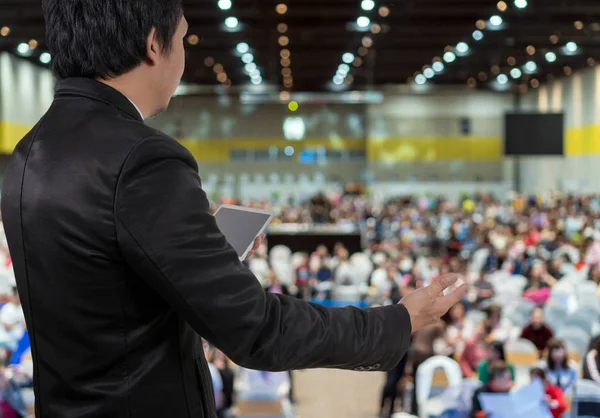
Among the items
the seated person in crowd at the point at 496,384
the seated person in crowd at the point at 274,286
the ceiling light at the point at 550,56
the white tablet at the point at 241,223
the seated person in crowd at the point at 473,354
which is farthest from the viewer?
the ceiling light at the point at 550,56

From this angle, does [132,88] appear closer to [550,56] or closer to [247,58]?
[247,58]

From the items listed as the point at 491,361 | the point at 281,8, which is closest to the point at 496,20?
the point at 281,8

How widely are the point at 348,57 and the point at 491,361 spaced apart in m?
24.4

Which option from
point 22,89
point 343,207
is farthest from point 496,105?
point 22,89

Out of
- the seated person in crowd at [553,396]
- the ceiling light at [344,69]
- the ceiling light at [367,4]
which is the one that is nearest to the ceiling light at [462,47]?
the ceiling light at [344,69]

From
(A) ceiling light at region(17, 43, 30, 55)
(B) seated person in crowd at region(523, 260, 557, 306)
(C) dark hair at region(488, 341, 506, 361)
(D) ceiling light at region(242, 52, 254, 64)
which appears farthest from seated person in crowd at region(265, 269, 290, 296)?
(D) ceiling light at region(242, 52, 254, 64)

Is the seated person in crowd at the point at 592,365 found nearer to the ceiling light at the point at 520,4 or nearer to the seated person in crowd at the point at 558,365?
the seated person in crowd at the point at 558,365

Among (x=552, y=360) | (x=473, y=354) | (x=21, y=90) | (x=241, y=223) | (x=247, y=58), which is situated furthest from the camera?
(x=21, y=90)

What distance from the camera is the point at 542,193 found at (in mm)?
40312

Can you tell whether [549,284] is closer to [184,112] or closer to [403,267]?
[403,267]

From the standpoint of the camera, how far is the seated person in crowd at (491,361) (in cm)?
878

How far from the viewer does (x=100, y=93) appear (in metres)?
1.30

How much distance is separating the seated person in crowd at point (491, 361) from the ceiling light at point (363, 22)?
15443 millimetres

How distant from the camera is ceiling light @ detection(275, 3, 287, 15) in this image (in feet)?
73.5
